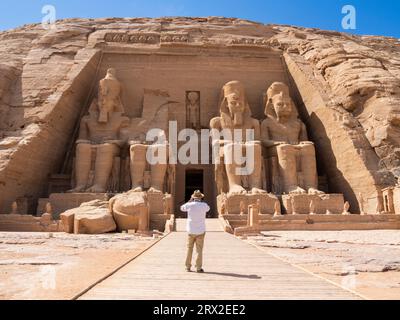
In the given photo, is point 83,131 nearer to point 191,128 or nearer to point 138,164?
point 138,164

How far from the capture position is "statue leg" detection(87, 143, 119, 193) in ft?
44.9

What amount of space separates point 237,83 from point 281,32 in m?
6.80

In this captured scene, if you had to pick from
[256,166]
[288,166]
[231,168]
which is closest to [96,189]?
[231,168]

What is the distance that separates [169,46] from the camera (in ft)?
58.9

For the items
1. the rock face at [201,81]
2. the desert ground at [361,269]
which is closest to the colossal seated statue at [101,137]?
the rock face at [201,81]

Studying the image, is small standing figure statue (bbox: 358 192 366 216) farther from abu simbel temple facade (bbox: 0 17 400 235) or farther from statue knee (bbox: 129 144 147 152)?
statue knee (bbox: 129 144 147 152)

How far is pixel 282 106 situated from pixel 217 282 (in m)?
12.8

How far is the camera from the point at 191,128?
55.0 ft

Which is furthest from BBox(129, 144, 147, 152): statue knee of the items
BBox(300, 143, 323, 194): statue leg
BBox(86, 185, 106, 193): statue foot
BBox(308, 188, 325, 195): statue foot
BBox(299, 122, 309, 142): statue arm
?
BBox(299, 122, 309, 142): statue arm

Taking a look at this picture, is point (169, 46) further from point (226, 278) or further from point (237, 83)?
point (226, 278)

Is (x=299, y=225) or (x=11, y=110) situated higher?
(x=11, y=110)

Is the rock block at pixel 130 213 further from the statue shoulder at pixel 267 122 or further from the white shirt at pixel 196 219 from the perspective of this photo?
the statue shoulder at pixel 267 122

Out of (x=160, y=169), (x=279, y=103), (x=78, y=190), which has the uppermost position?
(x=279, y=103)
